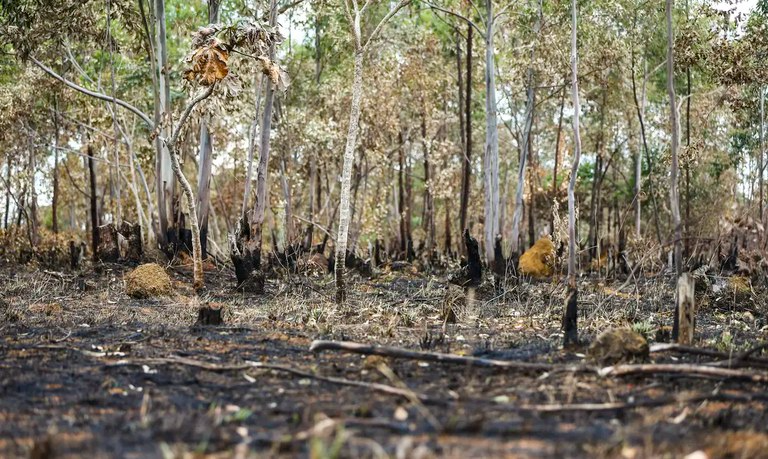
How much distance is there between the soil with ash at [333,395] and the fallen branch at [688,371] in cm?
7

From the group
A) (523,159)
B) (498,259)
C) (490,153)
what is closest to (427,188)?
(523,159)

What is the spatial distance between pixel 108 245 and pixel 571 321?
33.5 ft

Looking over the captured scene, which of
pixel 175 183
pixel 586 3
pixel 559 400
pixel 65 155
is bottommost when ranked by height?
pixel 559 400

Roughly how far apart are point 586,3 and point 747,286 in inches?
372

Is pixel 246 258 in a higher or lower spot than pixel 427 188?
lower

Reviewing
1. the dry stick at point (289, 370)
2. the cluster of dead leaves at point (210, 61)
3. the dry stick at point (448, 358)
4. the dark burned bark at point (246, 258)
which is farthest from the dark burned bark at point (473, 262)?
the dry stick at point (289, 370)

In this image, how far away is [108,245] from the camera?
45.9ft

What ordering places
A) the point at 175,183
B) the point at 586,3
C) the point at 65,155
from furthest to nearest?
the point at 65,155 → the point at 586,3 → the point at 175,183

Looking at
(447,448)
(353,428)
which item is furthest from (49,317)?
(447,448)

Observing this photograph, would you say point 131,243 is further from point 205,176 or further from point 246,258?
point 246,258

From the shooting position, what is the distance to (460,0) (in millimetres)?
18812

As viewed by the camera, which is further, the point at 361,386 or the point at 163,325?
the point at 163,325

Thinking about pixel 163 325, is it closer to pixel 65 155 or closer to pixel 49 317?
pixel 49 317

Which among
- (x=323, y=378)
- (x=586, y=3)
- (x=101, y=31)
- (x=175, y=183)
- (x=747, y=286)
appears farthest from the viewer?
(x=586, y=3)
